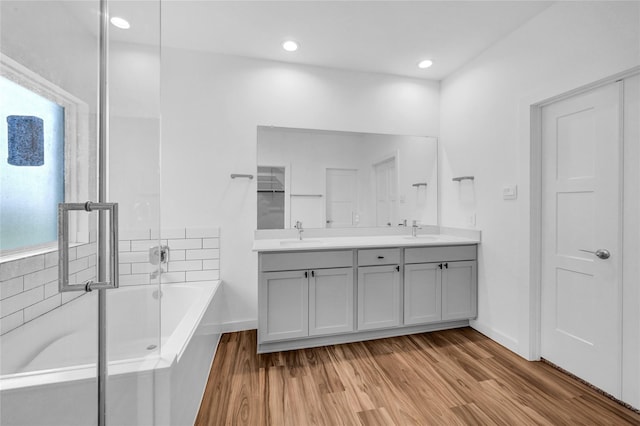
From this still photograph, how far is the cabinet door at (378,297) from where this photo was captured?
2363mm

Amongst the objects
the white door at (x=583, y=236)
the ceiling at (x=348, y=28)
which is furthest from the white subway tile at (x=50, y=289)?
the white door at (x=583, y=236)

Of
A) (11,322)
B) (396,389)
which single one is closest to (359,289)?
(396,389)

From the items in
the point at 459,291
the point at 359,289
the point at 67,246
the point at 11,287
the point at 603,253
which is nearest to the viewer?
the point at 11,287

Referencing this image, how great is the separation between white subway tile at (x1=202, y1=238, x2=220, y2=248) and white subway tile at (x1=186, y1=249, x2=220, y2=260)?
0.12ft

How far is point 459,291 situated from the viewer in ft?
8.48

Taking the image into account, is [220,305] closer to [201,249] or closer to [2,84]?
[201,249]

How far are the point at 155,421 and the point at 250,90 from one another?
2481mm

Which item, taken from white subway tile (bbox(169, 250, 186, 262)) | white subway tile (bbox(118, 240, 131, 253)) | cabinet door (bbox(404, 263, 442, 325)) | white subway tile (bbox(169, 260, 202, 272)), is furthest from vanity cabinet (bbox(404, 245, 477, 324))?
white subway tile (bbox(118, 240, 131, 253))

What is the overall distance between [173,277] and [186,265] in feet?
0.48

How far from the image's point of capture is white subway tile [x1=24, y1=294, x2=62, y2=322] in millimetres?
568

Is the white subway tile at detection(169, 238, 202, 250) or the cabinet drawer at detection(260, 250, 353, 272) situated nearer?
the cabinet drawer at detection(260, 250, 353, 272)

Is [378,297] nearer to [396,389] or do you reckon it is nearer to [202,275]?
[396,389]

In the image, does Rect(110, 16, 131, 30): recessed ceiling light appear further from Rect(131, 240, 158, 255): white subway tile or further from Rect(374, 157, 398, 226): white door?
Rect(374, 157, 398, 226): white door

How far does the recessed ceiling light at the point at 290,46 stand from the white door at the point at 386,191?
1.33 m
